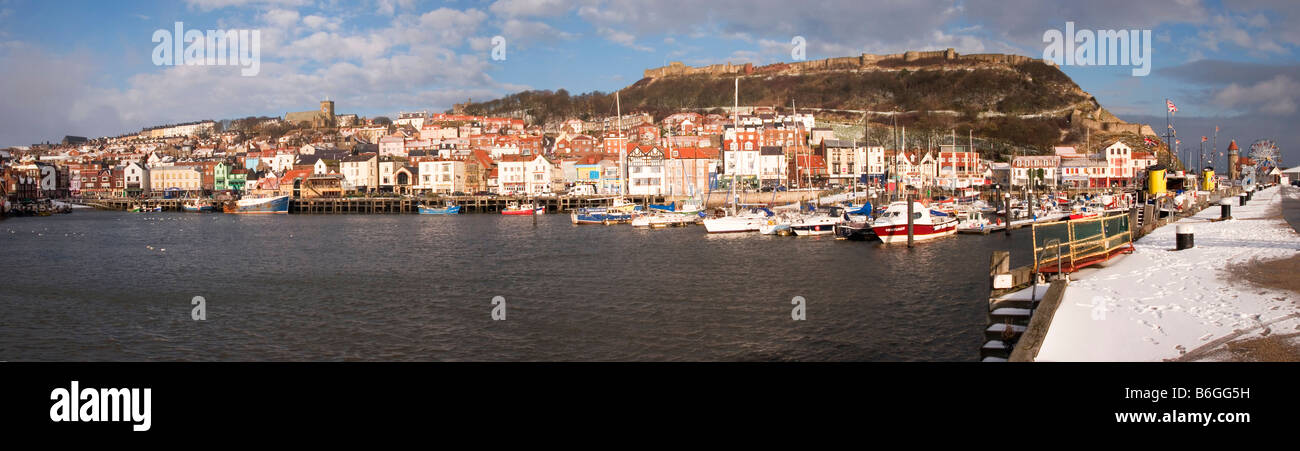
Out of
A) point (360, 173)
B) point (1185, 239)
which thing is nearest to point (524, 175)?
point (360, 173)

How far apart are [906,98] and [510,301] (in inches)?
5718

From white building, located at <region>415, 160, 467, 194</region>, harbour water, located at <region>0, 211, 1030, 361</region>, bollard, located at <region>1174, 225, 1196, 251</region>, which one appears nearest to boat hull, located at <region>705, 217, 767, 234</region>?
harbour water, located at <region>0, 211, 1030, 361</region>

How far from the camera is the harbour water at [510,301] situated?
48.5 ft

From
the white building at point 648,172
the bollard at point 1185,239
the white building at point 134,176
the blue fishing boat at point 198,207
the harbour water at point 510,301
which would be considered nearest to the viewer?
the harbour water at point 510,301

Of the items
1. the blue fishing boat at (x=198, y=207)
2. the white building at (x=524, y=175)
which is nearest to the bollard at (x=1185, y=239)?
the white building at (x=524, y=175)

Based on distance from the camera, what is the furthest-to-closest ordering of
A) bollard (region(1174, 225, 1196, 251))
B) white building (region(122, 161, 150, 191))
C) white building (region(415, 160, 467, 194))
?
white building (region(122, 161, 150, 191)), white building (region(415, 160, 467, 194)), bollard (region(1174, 225, 1196, 251))

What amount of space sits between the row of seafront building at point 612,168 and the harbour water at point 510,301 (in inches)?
1603

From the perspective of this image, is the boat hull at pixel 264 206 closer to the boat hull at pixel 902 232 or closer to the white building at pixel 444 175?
the white building at pixel 444 175

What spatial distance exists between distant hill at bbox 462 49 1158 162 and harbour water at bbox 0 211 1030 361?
3237 inches

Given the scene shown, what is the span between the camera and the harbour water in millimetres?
14773

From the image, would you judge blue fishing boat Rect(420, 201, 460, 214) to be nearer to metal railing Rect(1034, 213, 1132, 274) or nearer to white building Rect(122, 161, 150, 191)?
metal railing Rect(1034, 213, 1132, 274)

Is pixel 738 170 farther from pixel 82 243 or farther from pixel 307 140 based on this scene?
pixel 307 140
